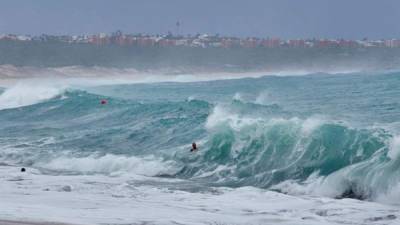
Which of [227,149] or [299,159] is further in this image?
[227,149]

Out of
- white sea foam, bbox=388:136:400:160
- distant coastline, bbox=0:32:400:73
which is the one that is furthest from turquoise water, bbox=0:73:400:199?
distant coastline, bbox=0:32:400:73

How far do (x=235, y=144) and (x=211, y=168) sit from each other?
4.46ft

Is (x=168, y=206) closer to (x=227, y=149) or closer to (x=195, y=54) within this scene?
(x=227, y=149)

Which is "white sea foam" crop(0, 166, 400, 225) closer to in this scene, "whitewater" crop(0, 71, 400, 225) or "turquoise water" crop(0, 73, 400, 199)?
"whitewater" crop(0, 71, 400, 225)

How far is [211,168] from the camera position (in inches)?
627

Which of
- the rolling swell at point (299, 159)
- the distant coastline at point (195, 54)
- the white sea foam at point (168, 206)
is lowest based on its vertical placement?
the white sea foam at point (168, 206)

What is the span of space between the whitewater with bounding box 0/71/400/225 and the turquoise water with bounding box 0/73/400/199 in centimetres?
3

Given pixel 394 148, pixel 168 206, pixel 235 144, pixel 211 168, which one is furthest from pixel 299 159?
pixel 168 206

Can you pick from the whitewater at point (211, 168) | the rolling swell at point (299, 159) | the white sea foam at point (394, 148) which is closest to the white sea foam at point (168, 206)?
the whitewater at point (211, 168)

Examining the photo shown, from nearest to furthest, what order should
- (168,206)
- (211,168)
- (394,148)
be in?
1. (168,206)
2. (394,148)
3. (211,168)

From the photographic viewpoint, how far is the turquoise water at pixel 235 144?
1388 centimetres

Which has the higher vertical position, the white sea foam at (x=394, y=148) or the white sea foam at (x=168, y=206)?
the white sea foam at (x=394, y=148)

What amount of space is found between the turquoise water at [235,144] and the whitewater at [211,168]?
27 mm

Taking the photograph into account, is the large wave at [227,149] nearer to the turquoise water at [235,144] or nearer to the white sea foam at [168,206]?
the turquoise water at [235,144]
